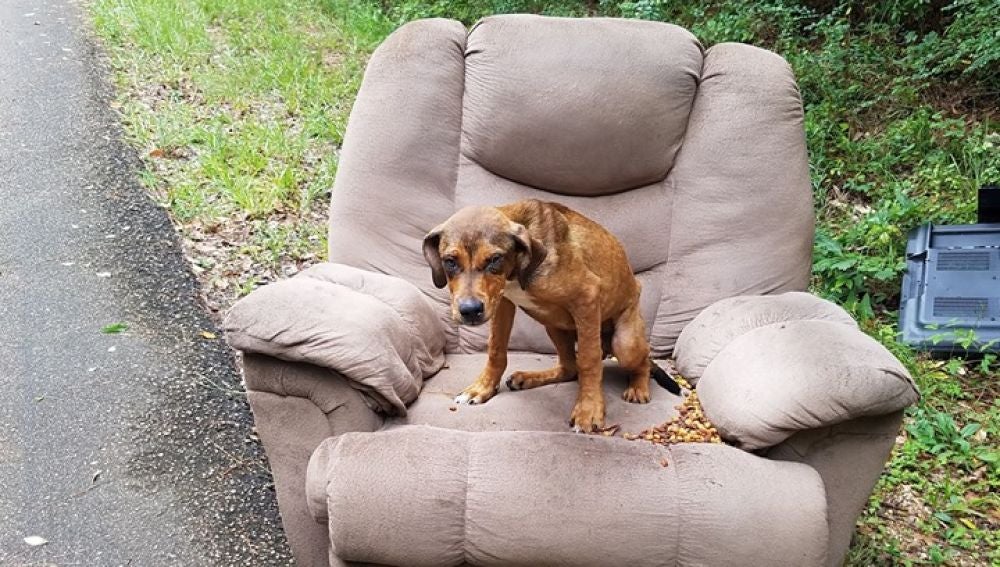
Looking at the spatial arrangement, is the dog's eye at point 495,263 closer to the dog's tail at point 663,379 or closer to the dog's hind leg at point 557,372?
the dog's hind leg at point 557,372

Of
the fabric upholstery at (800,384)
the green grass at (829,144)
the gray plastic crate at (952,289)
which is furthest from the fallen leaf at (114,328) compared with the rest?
the gray plastic crate at (952,289)

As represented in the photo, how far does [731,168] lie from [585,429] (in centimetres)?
144

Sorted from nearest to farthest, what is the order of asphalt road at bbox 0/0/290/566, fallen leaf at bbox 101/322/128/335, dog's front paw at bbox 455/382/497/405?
dog's front paw at bbox 455/382/497/405
asphalt road at bbox 0/0/290/566
fallen leaf at bbox 101/322/128/335

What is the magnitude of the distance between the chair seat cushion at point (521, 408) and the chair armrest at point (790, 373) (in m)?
0.21

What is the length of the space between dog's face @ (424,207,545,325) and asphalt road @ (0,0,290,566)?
1574mm

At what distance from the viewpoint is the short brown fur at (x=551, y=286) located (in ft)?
9.57

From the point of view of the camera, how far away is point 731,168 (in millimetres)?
3973

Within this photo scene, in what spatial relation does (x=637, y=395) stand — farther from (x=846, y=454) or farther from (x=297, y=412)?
(x=297, y=412)

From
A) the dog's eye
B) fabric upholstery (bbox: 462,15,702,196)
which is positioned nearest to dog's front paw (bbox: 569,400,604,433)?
the dog's eye

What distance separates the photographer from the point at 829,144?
6.12 m

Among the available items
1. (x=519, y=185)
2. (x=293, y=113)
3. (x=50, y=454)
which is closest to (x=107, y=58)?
(x=293, y=113)

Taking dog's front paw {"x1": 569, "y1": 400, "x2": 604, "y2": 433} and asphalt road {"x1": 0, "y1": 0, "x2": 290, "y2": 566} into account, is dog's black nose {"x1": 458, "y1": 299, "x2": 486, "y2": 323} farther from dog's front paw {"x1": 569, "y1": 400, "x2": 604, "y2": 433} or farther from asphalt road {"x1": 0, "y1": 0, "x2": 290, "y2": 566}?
asphalt road {"x1": 0, "y1": 0, "x2": 290, "y2": 566}

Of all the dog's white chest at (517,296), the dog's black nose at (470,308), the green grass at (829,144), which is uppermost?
the dog's black nose at (470,308)

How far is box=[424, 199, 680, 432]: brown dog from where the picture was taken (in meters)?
2.91
